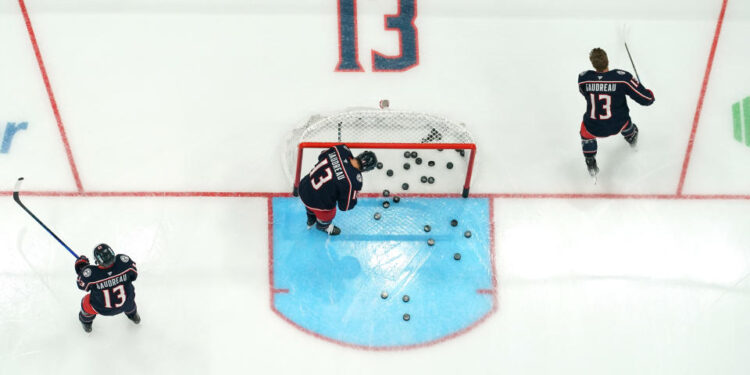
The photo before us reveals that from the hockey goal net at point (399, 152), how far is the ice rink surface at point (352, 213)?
0.26 metres

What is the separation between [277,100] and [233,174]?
906mm

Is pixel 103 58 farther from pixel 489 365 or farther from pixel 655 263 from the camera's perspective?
pixel 655 263

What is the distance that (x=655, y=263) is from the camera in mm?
8359

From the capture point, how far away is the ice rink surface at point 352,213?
8.01m

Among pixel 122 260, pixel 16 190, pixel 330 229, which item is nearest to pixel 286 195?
pixel 330 229

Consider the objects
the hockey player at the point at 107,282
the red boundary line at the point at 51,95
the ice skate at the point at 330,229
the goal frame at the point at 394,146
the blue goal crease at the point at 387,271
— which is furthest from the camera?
the red boundary line at the point at 51,95

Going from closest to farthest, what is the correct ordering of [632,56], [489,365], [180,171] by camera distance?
[489,365] < [180,171] < [632,56]

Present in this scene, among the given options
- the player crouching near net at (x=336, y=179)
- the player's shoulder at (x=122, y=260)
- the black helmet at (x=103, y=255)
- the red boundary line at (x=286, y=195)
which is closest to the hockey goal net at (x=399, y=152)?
the red boundary line at (x=286, y=195)

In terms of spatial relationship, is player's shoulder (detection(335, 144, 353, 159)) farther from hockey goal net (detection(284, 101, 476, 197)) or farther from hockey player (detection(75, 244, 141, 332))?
hockey player (detection(75, 244, 141, 332))

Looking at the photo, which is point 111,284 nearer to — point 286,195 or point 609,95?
point 286,195

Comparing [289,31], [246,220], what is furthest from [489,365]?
[289,31]

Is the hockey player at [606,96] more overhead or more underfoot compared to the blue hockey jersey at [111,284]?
more overhead

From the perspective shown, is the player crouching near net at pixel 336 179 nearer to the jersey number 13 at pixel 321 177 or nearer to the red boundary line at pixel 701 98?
the jersey number 13 at pixel 321 177

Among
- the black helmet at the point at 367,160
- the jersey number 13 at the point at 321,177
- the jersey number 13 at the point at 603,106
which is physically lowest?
the jersey number 13 at the point at 321,177
